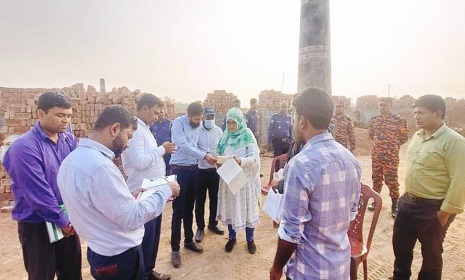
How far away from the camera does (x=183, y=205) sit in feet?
11.6

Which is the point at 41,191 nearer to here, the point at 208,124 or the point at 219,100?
the point at 208,124

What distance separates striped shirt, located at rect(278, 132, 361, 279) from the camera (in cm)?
144

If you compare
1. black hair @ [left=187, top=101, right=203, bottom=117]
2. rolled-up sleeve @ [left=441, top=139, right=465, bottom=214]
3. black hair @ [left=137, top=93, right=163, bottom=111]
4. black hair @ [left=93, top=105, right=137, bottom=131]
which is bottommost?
rolled-up sleeve @ [left=441, top=139, right=465, bottom=214]

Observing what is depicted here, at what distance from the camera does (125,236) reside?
Result: 5.54 feet

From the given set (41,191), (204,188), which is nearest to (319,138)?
(41,191)

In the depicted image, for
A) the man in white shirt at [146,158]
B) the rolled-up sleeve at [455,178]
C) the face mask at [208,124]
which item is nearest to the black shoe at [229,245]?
the man in white shirt at [146,158]

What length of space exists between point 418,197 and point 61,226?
3.02 m

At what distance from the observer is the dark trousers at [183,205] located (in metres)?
3.49

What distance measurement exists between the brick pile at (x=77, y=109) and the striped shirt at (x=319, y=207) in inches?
204

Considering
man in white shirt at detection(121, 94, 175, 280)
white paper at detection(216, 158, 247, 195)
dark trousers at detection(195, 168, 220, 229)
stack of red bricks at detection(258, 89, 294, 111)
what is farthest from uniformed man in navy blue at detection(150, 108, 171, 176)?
stack of red bricks at detection(258, 89, 294, 111)

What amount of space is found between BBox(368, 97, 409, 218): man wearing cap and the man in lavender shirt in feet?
15.8

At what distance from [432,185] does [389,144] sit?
8.83 feet

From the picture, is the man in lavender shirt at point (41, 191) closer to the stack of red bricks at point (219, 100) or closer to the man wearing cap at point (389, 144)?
the man wearing cap at point (389, 144)

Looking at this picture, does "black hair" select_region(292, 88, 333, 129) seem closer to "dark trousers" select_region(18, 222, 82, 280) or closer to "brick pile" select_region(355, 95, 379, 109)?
"dark trousers" select_region(18, 222, 82, 280)
